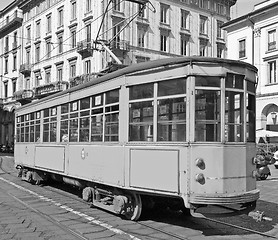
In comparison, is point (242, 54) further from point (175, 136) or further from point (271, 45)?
point (175, 136)

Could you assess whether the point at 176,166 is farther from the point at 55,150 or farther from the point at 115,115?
the point at 55,150

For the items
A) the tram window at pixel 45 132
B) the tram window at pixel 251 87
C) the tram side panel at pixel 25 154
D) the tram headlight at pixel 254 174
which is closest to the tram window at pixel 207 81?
the tram window at pixel 251 87

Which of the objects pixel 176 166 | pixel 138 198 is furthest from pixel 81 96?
pixel 176 166

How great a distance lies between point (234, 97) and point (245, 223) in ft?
8.04

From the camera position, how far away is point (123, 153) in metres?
6.93

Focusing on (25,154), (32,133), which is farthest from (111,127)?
(25,154)

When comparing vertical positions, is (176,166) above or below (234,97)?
below

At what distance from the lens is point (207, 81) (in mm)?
6008

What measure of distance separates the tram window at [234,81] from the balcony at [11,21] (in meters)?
42.6

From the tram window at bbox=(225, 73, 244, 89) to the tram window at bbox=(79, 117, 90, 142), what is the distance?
323 centimetres

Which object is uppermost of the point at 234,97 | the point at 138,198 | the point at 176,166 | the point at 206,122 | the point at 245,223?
the point at 234,97

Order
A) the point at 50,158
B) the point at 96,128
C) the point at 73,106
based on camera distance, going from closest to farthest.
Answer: the point at 96,128 < the point at 73,106 < the point at 50,158

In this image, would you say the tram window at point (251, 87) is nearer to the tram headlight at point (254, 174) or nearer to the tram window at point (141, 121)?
the tram headlight at point (254, 174)

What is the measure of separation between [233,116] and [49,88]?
3227 cm
